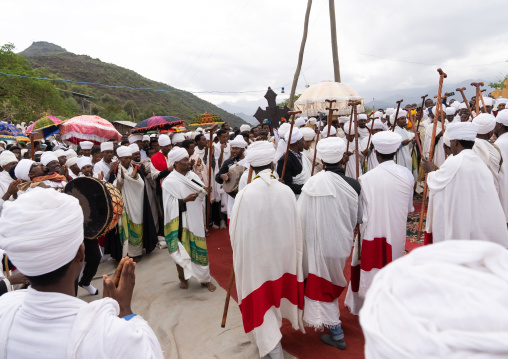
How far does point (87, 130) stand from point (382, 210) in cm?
767

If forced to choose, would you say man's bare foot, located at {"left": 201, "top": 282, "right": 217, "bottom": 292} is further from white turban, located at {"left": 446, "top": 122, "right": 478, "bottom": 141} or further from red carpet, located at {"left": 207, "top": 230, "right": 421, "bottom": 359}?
white turban, located at {"left": 446, "top": 122, "right": 478, "bottom": 141}

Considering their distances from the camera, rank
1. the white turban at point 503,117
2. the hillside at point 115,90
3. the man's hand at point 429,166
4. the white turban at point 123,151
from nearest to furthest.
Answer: the man's hand at point 429,166 → the white turban at point 503,117 → the white turban at point 123,151 → the hillside at point 115,90

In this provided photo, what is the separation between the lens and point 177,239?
4.92 metres

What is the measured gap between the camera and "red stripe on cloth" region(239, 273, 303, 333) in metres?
3.33

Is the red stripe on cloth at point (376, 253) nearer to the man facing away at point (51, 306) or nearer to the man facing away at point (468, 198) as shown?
the man facing away at point (468, 198)

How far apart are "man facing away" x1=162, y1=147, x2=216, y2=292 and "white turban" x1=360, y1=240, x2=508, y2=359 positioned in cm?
414

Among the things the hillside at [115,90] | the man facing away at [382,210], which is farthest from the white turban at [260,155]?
the hillside at [115,90]

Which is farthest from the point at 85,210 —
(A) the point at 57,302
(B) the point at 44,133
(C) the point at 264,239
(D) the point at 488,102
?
(D) the point at 488,102

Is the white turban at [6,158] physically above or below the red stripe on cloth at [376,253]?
above

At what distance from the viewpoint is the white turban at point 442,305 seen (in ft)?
2.56

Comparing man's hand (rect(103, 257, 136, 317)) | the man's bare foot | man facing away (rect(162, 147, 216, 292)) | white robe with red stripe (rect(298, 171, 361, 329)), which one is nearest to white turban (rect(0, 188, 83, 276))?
man's hand (rect(103, 257, 136, 317))

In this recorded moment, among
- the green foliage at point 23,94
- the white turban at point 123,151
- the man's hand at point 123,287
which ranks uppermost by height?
the green foliage at point 23,94

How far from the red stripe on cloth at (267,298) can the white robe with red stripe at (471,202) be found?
5.44 feet

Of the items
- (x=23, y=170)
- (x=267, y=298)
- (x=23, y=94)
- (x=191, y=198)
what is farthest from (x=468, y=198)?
(x=23, y=94)
